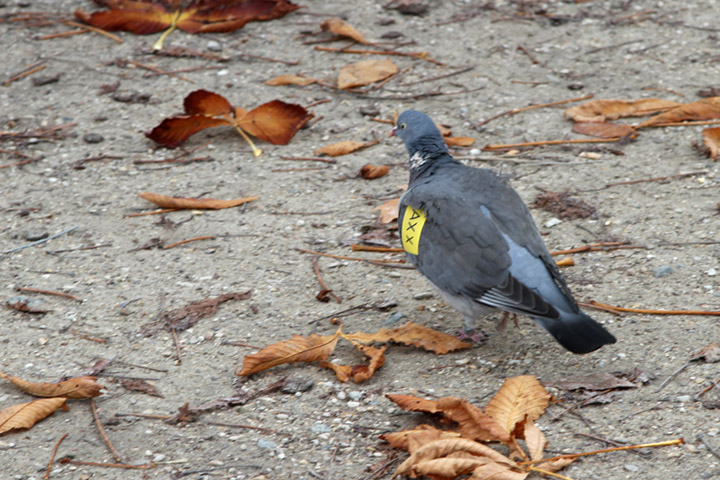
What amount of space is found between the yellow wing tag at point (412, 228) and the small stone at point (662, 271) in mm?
1193

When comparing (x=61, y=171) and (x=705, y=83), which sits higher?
(x=705, y=83)

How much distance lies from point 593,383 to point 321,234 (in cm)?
186

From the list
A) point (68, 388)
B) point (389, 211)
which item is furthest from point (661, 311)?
point (68, 388)

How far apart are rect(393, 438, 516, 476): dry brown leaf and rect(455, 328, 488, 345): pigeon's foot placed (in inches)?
40.7

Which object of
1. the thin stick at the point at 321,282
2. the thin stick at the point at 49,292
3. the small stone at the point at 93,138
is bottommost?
the thin stick at the point at 49,292

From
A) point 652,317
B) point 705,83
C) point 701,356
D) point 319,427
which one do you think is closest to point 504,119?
point 705,83

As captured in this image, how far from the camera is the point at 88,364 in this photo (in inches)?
137

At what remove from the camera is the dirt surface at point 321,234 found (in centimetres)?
303

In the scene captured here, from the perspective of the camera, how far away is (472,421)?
9.43ft

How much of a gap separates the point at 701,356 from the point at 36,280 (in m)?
3.14

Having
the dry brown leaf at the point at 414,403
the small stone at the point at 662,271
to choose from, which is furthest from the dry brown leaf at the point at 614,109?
the dry brown leaf at the point at 414,403

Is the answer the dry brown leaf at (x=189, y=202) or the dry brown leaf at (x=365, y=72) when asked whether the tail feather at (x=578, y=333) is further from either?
the dry brown leaf at (x=365, y=72)

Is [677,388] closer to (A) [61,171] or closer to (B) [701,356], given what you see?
(B) [701,356]

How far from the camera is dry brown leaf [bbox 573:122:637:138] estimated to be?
17.4 ft
